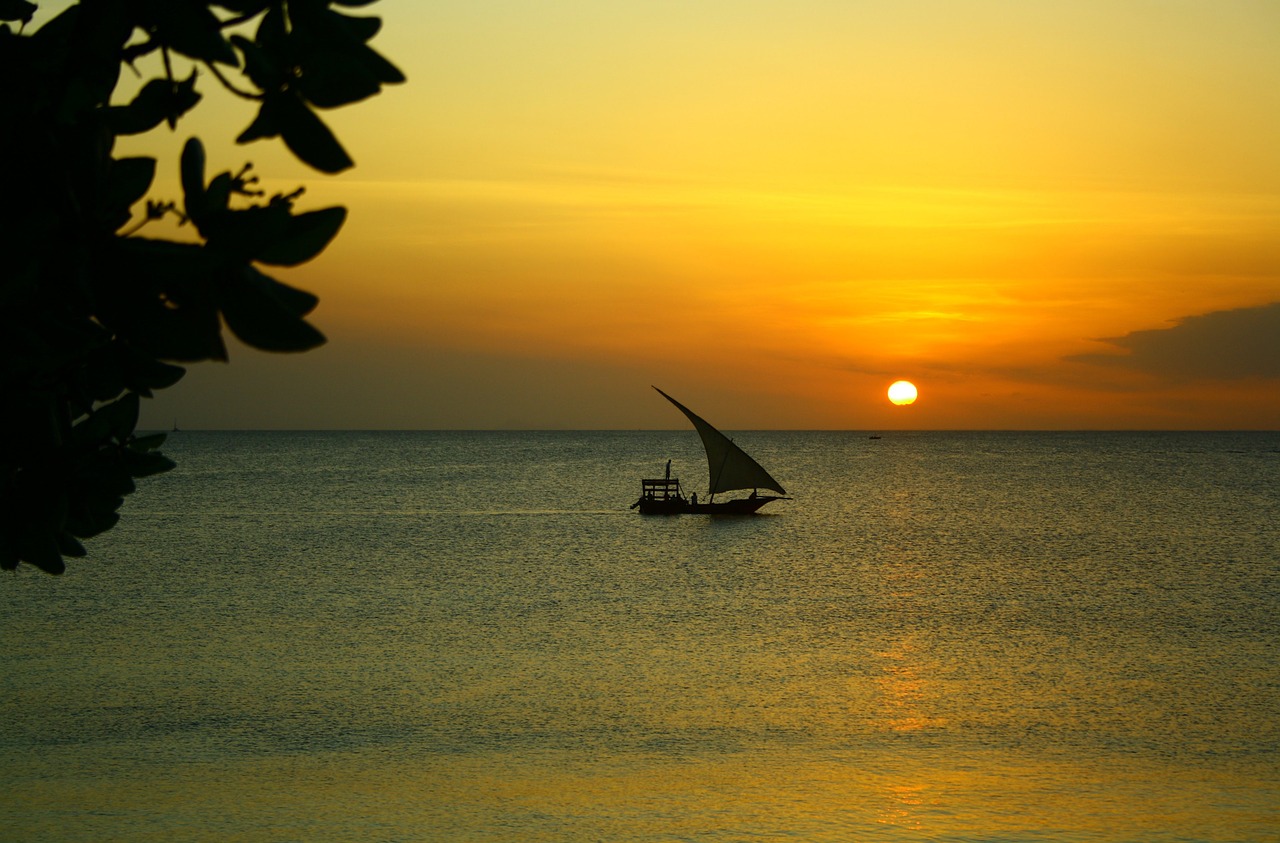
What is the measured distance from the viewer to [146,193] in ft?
5.16

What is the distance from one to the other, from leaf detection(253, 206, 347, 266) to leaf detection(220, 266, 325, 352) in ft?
0.11

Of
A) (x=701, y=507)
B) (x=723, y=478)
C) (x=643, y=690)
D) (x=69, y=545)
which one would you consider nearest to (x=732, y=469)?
(x=723, y=478)

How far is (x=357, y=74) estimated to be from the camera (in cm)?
148

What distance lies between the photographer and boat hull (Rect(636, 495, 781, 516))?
6034cm

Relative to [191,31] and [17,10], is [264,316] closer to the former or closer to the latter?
[191,31]

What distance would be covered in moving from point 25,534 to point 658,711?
18.2 metres

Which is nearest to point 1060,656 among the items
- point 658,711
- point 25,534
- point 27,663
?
point 658,711

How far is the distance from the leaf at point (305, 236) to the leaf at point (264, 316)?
0.11 feet

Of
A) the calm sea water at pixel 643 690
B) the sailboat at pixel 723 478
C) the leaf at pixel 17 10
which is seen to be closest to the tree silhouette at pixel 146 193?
the leaf at pixel 17 10

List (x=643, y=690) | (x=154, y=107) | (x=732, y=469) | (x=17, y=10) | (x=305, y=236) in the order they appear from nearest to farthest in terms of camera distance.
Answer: (x=305, y=236) → (x=154, y=107) → (x=17, y=10) → (x=643, y=690) → (x=732, y=469)

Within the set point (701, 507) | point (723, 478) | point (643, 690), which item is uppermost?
point (723, 478)

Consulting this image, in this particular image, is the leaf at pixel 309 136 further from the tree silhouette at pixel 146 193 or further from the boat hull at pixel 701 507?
the boat hull at pixel 701 507

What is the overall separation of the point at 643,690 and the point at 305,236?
67.3 ft

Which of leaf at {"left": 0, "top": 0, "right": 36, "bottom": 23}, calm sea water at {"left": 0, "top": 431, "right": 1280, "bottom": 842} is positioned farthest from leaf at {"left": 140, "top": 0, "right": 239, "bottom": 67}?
calm sea water at {"left": 0, "top": 431, "right": 1280, "bottom": 842}
